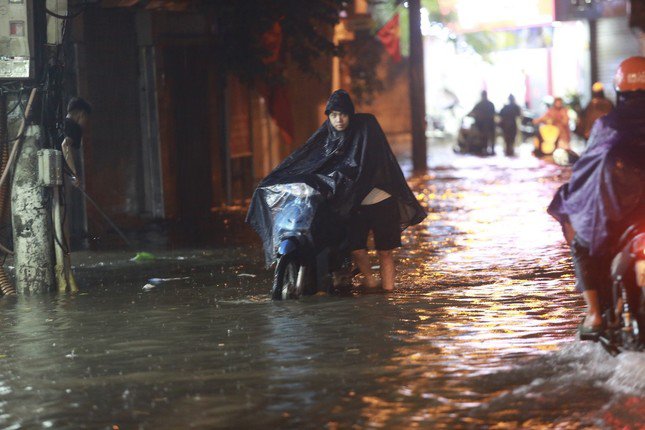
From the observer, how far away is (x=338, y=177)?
11.6 meters

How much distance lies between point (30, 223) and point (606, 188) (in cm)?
640

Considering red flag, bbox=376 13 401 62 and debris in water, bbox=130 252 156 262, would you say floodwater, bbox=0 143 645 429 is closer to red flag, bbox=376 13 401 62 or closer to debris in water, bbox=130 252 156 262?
debris in water, bbox=130 252 156 262

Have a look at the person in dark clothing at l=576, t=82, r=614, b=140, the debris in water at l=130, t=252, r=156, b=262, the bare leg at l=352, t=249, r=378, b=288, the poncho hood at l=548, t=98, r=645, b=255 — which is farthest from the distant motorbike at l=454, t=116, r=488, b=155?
the poncho hood at l=548, t=98, r=645, b=255

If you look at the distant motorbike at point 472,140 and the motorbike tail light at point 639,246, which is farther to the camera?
the distant motorbike at point 472,140

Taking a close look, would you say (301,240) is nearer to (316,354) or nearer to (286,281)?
(286,281)

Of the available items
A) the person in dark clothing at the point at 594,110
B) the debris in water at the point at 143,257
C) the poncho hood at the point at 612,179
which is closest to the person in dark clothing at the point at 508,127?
the person in dark clothing at the point at 594,110

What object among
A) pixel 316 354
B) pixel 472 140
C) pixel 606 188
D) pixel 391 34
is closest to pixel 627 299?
pixel 606 188

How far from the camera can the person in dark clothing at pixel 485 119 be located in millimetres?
40250

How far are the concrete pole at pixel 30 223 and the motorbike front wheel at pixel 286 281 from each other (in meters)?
2.40

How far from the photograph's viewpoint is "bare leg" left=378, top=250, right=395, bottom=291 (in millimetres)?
11906

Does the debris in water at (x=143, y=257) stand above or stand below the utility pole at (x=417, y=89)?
below

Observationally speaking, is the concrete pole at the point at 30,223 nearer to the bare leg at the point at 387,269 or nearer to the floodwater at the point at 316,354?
the floodwater at the point at 316,354

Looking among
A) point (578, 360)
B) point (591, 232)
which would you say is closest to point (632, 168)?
point (591, 232)

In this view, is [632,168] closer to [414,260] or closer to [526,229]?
[414,260]
